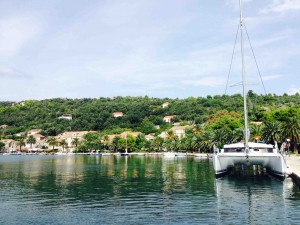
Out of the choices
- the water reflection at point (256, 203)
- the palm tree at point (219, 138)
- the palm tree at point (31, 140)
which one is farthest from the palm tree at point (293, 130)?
the palm tree at point (31, 140)

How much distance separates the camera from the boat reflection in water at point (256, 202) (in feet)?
62.2

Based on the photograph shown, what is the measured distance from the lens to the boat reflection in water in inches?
746

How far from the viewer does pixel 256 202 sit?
2378 cm

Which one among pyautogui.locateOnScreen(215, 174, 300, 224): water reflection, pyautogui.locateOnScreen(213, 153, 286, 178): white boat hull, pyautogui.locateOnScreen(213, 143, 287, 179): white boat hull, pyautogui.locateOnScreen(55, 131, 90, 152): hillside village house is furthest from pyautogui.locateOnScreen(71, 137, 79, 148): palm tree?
pyautogui.locateOnScreen(215, 174, 300, 224): water reflection

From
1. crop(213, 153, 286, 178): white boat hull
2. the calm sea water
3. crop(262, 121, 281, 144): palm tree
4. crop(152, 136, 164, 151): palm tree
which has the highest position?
crop(262, 121, 281, 144): palm tree

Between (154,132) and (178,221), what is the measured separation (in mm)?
162846

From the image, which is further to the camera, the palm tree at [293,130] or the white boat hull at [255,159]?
the palm tree at [293,130]

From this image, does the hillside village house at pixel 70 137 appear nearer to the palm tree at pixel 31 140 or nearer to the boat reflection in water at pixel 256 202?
the palm tree at pixel 31 140

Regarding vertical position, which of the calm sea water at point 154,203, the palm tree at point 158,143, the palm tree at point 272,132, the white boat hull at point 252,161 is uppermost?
the palm tree at point 272,132

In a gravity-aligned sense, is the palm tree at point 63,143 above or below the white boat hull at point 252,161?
above

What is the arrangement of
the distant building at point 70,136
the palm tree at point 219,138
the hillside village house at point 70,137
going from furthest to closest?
the distant building at point 70,136 → the hillside village house at point 70,137 → the palm tree at point 219,138

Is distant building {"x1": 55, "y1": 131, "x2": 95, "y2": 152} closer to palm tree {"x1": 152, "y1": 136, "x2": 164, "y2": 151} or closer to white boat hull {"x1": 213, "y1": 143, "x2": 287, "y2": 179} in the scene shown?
palm tree {"x1": 152, "y1": 136, "x2": 164, "y2": 151}

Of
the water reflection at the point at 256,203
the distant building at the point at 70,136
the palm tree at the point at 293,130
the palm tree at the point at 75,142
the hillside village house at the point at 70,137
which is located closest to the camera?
the water reflection at the point at 256,203

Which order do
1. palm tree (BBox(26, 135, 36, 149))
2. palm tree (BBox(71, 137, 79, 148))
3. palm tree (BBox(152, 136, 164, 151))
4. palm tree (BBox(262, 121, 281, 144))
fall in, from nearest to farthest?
palm tree (BBox(262, 121, 281, 144)) → palm tree (BBox(152, 136, 164, 151)) → palm tree (BBox(71, 137, 79, 148)) → palm tree (BBox(26, 135, 36, 149))
